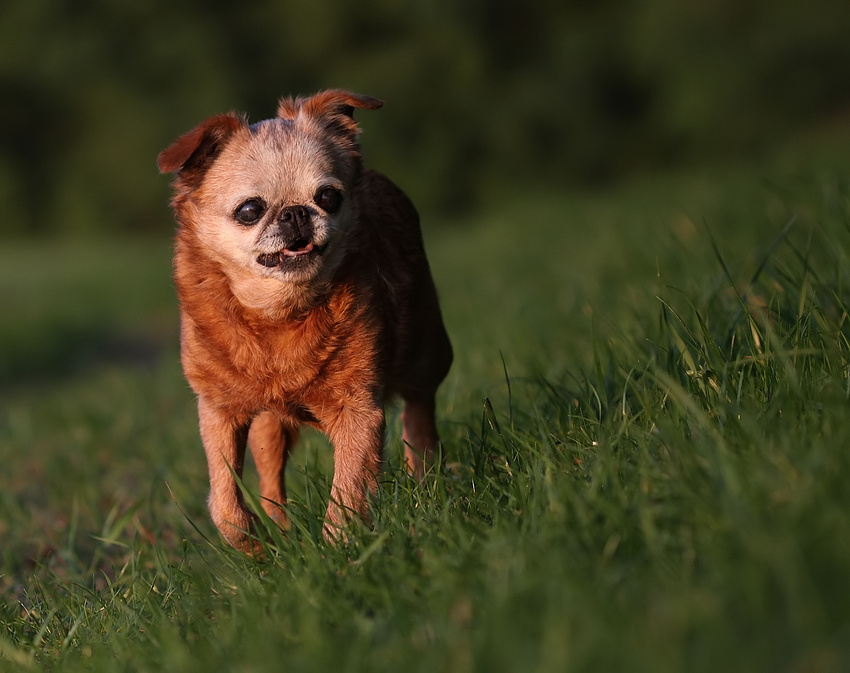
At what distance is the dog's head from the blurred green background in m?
17.9

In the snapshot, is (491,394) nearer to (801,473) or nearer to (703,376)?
(703,376)

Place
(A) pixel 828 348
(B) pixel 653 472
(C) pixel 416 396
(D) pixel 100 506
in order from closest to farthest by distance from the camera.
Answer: (B) pixel 653 472 < (A) pixel 828 348 < (C) pixel 416 396 < (D) pixel 100 506

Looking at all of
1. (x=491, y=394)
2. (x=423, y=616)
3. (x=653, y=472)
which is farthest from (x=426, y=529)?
(x=491, y=394)

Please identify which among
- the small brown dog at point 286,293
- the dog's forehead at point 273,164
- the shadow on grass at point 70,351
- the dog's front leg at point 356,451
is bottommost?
the shadow on grass at point 70,351

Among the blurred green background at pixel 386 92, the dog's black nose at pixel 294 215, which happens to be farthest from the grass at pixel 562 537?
the blurred green background at pixel 386 92

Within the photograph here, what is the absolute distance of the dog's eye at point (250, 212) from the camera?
11.2ft

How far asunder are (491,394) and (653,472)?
2376mm

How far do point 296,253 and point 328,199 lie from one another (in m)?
0.24

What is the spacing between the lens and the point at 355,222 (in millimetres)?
3535

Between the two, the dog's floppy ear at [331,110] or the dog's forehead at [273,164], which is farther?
the dog's floppy ear at [331,110]

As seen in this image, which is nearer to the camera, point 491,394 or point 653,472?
point 653,472

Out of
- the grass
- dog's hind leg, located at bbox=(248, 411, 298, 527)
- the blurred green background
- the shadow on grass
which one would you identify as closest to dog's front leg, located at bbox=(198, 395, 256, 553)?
the grass

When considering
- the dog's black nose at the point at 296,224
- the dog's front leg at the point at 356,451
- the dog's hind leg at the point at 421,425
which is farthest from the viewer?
the dog's hind leg at the point at 421,425

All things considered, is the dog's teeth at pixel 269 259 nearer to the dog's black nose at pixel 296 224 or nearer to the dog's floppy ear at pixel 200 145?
the dog's black nose at pixel 296 224
